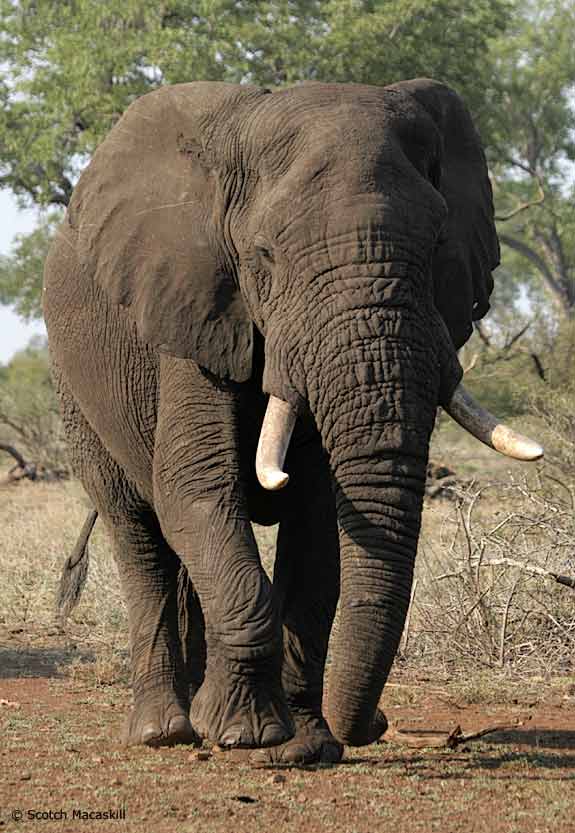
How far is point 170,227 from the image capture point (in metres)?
5.57

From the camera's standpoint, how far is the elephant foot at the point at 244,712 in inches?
203

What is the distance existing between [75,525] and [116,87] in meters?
7.36

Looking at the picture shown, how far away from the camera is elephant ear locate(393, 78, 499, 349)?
5.47 metres

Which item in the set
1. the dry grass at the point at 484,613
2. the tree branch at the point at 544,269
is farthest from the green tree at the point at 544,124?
the dry grass at the point at 484,613

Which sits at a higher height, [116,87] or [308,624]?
[116,87]

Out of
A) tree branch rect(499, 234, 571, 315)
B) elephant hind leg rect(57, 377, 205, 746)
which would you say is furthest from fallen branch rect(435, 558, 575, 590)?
tree branch rect(499, 234, 571, 315)

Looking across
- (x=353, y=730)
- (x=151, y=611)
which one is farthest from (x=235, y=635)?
(x=151, y=611)

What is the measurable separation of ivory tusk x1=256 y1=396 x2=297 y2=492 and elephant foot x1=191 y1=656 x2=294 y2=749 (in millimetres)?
705

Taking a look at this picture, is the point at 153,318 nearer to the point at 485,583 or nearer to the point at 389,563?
the point at 389,563

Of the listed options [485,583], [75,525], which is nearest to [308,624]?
[485,583]

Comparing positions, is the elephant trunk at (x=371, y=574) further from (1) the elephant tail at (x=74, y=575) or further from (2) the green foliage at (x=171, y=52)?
(2) the green foliage at (x=171, y=52)

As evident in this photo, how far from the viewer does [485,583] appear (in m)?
8.49

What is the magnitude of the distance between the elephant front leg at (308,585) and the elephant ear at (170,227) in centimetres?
73

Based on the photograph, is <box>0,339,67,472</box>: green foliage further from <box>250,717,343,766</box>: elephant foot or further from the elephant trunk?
the elephant trunk
